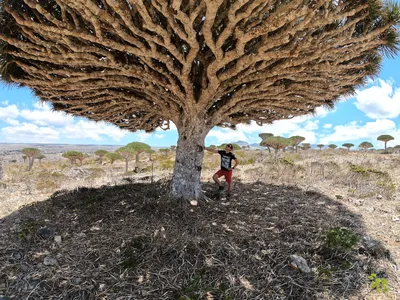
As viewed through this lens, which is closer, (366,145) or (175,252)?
(175,252)

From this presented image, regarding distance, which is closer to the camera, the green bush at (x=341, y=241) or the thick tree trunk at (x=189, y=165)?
the green bush at (x=341, y=241)

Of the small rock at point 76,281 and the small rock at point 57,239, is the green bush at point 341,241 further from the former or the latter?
the small rock at point 57,239

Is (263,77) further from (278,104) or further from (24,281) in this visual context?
(24,281)

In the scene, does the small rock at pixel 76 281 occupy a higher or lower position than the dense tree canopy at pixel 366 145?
lower

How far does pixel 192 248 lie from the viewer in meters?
4.23

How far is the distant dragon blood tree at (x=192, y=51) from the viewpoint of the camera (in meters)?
3.84

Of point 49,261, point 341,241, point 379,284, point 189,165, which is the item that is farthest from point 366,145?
point 49,261

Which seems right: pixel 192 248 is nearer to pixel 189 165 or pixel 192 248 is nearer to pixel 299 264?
pixel 299 264

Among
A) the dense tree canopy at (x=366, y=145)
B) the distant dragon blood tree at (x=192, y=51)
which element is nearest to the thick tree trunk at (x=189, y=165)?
the distant dragon blood tree at (x=192, y=51)

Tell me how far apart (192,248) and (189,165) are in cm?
240

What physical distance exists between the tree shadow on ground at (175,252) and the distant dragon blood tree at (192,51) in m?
1.25

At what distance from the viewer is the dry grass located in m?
3.56

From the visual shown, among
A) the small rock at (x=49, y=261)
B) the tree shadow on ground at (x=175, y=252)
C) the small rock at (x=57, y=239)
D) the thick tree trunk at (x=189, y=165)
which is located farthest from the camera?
the thick tree trunk at (x=189, y=165)

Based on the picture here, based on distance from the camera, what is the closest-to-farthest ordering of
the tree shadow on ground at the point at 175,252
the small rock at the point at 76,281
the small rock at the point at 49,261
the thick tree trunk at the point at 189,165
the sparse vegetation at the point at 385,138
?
the tree shadow on ground at the point at 175,252 < the small rock at the point at 76,281 < the small rock at the point at 49,261 < the thick tree trunk at the point at 189,165 < the sparse vegetation at the point at 385,138
